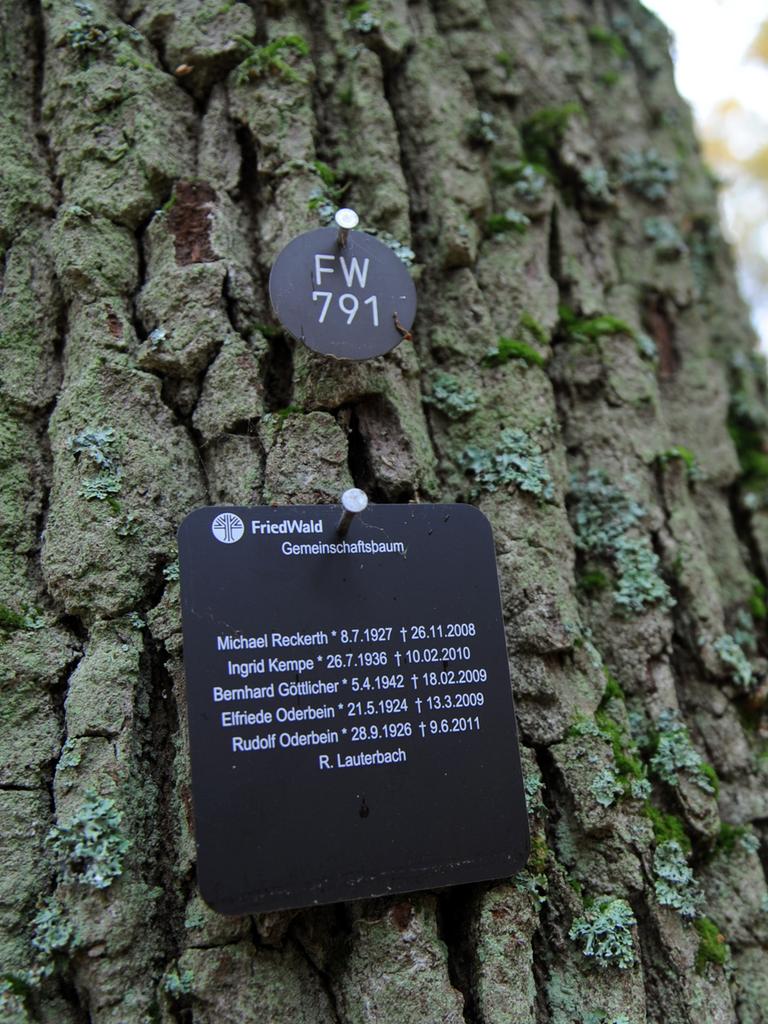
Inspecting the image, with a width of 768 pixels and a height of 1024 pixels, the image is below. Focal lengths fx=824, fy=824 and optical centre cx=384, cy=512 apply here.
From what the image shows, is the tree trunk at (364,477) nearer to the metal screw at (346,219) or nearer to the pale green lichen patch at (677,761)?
the pale green lichen patch at (677,761)

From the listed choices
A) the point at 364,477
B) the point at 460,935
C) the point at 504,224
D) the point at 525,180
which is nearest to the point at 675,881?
the point at 460,935

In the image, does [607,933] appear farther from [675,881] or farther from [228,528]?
[228,528]

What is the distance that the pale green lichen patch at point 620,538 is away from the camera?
2064 mm

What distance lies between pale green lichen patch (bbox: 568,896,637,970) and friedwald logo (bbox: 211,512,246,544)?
1.03 metres

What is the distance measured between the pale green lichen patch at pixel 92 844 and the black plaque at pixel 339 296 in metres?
1.02

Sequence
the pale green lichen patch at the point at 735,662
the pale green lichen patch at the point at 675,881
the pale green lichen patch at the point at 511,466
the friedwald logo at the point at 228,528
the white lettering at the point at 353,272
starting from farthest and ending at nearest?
1. the pale green lichen patch at the point at 735,662
2. the pale green lichen patch at the point at 511,466
3. the white lettering at the point at 353,272
4. the pale green lichen patch at the point at 675,881
5. the friedwald logo at the point at 228,528

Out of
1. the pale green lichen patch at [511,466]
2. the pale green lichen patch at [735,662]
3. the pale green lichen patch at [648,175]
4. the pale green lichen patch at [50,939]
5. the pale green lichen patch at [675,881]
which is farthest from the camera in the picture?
the pale green lichen patch at [648,175]

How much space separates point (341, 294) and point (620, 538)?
3.07 ft

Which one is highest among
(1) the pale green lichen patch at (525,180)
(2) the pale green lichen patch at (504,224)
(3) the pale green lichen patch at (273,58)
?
(3) the pale green lichen patch at (273,58)

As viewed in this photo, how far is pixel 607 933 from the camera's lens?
1.64m

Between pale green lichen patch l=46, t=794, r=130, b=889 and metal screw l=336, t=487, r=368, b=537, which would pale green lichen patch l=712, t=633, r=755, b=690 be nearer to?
metal screw l=336, t=487, r=368, b=537

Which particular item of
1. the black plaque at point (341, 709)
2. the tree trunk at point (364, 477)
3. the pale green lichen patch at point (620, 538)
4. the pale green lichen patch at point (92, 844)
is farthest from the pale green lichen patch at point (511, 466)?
the pale green lichen patch at point (92, 844)

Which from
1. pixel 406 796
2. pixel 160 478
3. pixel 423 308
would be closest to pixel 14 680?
pixel 160 478

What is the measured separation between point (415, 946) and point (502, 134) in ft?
7.15
